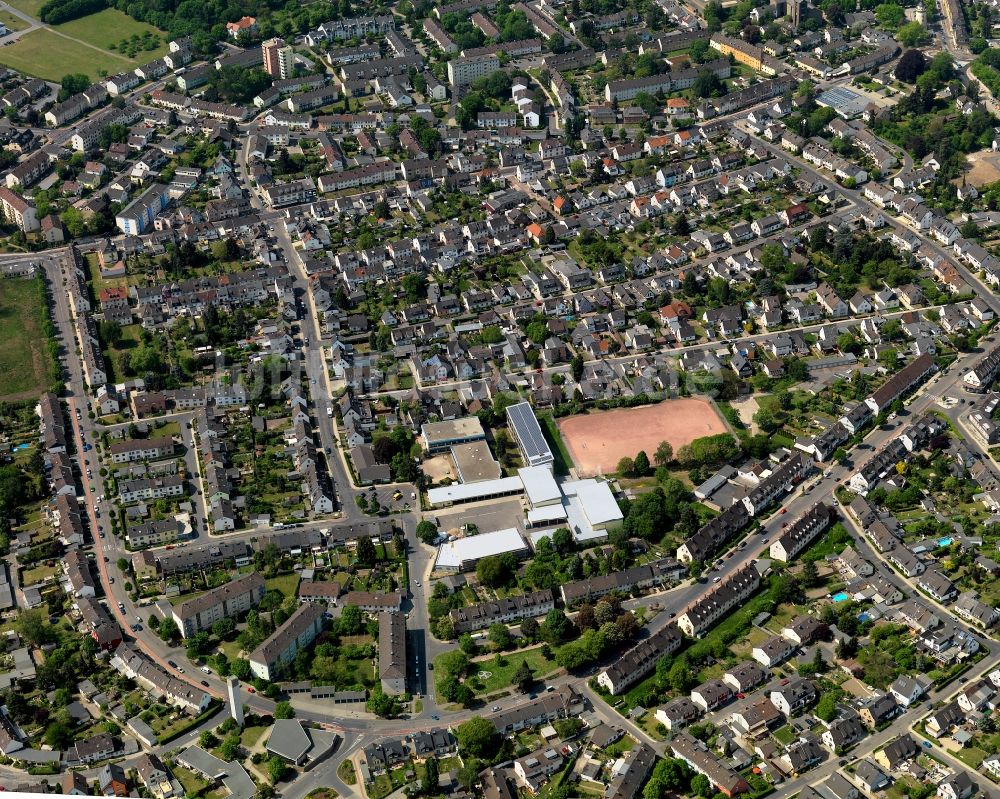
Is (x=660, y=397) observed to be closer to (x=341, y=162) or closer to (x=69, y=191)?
(x=341, y=162)

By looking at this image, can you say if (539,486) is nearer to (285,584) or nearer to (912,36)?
(285,584)

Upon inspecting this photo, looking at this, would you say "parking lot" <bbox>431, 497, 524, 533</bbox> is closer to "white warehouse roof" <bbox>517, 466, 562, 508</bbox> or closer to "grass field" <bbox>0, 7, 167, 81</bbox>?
"white warehouse roof" <bbox>517, 466, 562, 508</bbox>

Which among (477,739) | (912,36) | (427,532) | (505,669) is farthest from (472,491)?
(912,36)

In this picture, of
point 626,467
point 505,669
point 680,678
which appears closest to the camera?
point 680,678

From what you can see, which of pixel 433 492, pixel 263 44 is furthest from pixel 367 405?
pixel 263 44

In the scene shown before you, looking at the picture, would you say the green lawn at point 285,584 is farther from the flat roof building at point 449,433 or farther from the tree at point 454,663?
the flat roof building at point 449,433
